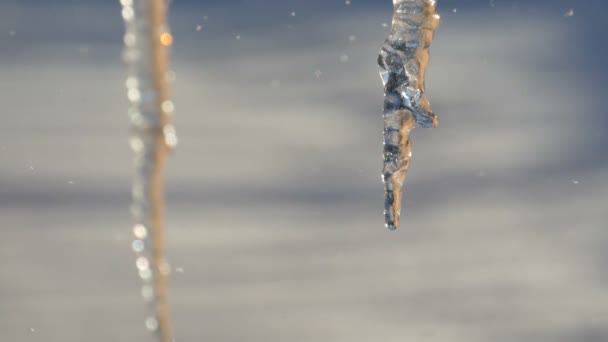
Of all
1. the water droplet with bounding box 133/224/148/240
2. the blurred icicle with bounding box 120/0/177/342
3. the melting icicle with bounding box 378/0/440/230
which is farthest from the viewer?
the melting icicle with bounding box 378/0/440/230

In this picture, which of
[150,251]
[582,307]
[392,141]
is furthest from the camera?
[582,307]

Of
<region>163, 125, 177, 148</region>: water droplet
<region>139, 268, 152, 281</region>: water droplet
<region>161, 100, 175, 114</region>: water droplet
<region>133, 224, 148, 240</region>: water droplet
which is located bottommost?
<region>139, 268, 152, 281</region>: water droplet

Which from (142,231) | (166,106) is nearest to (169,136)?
(166,106)

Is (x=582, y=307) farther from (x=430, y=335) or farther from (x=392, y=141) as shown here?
→ (x=392, y=141)

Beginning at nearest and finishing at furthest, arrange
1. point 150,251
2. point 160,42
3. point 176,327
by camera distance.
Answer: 1. point 160,42
2. point 150,251
3. point 176,327

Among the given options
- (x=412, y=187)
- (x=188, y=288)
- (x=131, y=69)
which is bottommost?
(x=188, y=288)

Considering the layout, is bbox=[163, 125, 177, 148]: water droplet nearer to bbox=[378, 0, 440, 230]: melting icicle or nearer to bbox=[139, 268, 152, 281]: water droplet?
bbox=[139, 268, 152, 281]: water droplet

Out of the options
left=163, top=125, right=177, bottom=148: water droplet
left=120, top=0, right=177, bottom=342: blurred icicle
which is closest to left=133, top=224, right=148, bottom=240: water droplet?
left=120, top=0, right=177, bottom=342: blurred icicle

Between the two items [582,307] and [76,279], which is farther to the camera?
[76,279]

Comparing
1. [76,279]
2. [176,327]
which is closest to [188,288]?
[176,327]
